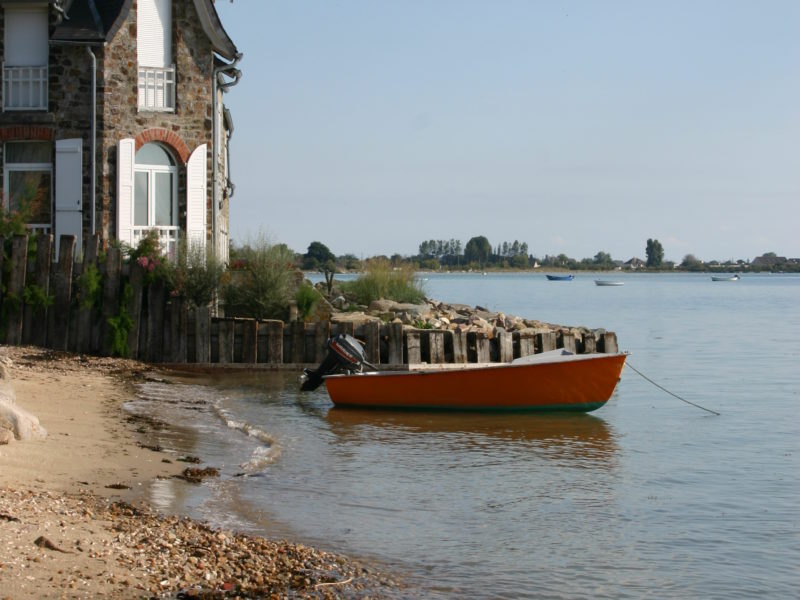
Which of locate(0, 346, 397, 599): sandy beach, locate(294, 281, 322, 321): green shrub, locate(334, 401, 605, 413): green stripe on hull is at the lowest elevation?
locate(334, 401, 605, 413): green stripe on hull

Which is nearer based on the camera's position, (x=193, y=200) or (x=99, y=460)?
(x=99, y=460)

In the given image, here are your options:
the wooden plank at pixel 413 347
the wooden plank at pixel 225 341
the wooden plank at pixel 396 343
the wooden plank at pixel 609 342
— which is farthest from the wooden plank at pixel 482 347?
the wooden plank at pixel 225 341

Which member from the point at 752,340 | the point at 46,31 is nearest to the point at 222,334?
the point at 46,31

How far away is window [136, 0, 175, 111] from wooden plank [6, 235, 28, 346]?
20.6 feet

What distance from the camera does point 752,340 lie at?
42.7m

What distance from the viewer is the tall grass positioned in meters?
33.1

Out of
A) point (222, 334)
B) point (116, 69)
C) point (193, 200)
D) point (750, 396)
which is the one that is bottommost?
point (750, 396)

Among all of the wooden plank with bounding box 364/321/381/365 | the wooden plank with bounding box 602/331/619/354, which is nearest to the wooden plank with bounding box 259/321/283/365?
the wooden plank with bounding box 364/321/381/365

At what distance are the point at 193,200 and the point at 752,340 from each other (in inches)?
1061

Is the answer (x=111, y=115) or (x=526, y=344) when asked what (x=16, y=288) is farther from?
(x=526, y=344)

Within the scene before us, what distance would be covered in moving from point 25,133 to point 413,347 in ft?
38.3

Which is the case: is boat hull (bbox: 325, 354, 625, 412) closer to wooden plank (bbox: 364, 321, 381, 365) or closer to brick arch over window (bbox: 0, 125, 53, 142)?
wooden plank (bbox: 364, 321, 381, 365)

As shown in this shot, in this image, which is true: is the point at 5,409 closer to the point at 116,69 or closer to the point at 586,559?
the point at 586,559

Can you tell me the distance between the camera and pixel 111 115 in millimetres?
25562
